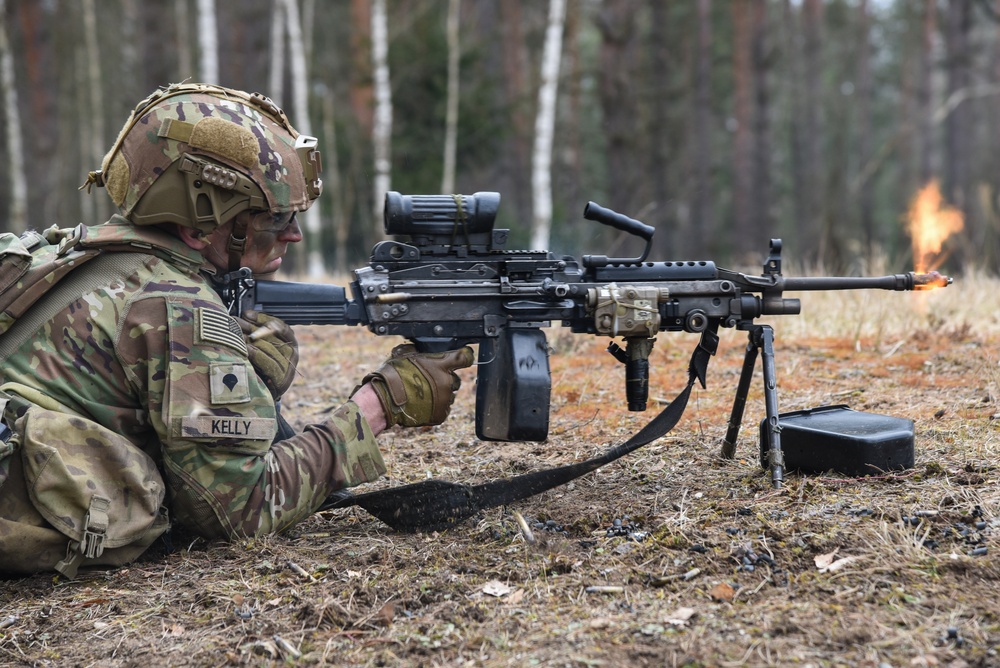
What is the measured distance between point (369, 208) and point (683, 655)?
16.0m

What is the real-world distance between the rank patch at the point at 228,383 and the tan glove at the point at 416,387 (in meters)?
0.65

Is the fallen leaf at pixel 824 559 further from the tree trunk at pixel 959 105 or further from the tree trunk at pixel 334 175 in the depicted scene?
the tree trunk at pixel 959 105

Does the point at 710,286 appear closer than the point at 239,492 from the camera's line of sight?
No

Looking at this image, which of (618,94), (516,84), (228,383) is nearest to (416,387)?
(228,383)

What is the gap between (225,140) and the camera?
3535 mm

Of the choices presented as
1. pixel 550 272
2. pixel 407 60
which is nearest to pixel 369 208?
pixel 407 60

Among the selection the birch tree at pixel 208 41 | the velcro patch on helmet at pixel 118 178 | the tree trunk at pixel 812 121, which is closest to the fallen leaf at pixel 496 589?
the velcro patch on helmet at pixel 118 178

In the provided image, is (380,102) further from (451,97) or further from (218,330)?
(218,330)

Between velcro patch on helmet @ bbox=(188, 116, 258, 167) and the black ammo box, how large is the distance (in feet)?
8.50

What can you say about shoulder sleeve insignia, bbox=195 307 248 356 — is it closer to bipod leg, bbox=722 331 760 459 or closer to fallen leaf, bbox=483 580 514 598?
fallen leaf, bbox=483 580 514 598

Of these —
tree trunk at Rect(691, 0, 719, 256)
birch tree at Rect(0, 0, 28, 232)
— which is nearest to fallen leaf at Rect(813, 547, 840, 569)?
birch tree at Rect(0, 0, 28, 232)

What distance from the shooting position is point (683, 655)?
2621mm

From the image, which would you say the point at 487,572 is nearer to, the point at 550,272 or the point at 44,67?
the point at 550,272

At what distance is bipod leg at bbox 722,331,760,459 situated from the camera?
4355mm
